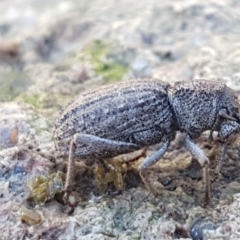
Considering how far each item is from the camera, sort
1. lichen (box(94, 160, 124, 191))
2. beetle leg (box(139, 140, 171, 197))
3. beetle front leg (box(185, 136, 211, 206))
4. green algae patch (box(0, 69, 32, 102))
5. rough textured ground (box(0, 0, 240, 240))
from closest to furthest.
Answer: rough textured ground (box(0, 0, 240, 240)), beetle front leg (box(185, 136, 211, 206)), beetle leg (box(139, 140, 171, 197)), lichen (box(94, 160, 124, 191)), green algae patch (box(0, 69, 32, 102))

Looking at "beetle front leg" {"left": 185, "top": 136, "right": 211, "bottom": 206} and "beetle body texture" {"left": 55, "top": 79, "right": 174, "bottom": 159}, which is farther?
"beetle body texture" {"left": 55, "top": 79, "right": 174, "bottom": 159}

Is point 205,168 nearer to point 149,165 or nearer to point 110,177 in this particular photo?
point 149,165

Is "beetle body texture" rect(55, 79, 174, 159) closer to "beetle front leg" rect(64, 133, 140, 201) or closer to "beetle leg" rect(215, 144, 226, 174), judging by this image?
"beetle front leg" rect(64, 133, 140, 201)

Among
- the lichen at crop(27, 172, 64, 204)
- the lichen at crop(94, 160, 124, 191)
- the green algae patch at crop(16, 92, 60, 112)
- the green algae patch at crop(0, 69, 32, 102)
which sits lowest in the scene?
the lichen at crop(94, 160, 124, 191)

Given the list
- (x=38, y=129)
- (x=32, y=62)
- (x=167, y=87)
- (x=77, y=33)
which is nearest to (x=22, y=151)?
(x=38, y=129)

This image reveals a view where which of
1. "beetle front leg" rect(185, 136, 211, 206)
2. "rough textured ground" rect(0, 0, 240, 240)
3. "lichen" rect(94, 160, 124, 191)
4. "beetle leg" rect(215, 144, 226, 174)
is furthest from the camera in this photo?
"beetle leg" rect(215, 144, 226, 174)

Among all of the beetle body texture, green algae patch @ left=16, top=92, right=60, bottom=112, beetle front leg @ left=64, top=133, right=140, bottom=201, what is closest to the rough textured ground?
green algae patch @ left=16, top=92, right=60, bottom=112

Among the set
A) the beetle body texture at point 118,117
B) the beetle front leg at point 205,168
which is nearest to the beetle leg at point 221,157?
the beetle front leg at point 205,168

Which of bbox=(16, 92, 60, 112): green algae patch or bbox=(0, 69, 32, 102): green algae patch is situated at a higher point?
bbox=(0, 69, 32, 102): green algae patch
